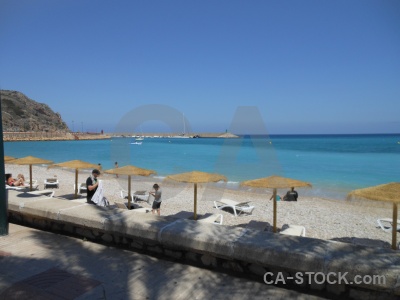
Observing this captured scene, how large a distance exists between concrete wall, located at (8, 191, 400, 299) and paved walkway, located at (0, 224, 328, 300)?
149 millimetres

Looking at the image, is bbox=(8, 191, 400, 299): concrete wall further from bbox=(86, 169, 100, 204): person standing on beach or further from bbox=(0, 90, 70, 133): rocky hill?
bbox=(0, 90, 70, 133): rocky hill

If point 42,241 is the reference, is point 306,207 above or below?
below

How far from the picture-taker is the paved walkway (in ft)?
10.5

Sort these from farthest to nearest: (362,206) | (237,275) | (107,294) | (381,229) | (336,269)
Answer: (362,206)
(381,229)
(237,275)
(107,294)
(336,269)

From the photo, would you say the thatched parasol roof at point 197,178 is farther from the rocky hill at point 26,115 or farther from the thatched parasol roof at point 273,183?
the rocky hill at point 26,115

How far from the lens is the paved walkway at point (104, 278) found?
10.5ft

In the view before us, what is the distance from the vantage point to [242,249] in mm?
3395

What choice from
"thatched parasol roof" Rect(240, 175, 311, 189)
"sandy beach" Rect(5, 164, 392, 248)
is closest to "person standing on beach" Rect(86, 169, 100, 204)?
A: "sandy beach" Rect(5, 164, 392, 248)

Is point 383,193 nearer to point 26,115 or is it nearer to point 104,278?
point 104,278

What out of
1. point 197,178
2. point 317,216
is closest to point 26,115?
point 317,216

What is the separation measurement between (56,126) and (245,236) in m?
142

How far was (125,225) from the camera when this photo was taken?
164 inches

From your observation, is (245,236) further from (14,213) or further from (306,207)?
(306,207)

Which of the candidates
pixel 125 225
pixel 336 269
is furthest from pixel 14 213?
pixel 336 269
